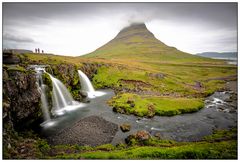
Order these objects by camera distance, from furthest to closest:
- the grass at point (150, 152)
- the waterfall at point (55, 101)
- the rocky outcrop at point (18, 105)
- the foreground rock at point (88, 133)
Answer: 1. the waterfall at point (55, 101)
2. the foreground rock at point (88, 133)
3. the rocky outcrop at point (18, 105)
4. the grass at point (150, 152)

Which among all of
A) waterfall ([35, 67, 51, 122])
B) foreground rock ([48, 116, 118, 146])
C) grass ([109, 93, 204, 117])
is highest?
waterfall ([35, 67, 51, 122])

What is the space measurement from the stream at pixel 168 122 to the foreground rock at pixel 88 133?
0.94 metres

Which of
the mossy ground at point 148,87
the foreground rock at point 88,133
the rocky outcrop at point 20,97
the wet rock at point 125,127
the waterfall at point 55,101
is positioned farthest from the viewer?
the mossy ground at point 148,87

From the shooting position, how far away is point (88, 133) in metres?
22.2

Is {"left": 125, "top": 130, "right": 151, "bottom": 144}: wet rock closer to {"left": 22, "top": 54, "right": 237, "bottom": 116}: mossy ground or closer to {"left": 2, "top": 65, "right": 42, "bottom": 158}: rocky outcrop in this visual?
{"left": 22, "top": 54, "right": 237, "bottom": 116}: mossy ground

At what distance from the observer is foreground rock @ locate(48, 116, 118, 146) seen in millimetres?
20275

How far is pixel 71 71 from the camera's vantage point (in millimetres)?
46062

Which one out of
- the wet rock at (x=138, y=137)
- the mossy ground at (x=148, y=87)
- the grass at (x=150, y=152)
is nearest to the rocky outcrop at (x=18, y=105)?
the grass at (x=150, y=152)

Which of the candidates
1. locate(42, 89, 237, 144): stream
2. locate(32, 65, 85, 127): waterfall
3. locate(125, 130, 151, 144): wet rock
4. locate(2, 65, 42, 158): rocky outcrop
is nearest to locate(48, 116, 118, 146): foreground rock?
locate(42, 89, 237, 144): stream

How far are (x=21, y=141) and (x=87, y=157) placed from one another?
7.29 m

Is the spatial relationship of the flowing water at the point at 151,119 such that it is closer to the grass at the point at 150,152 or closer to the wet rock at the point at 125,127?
the wet rock at the point at 125,127

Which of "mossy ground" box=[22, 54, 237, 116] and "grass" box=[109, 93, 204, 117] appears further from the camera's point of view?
"mossy ground" box=[22, 54, 237, 116]

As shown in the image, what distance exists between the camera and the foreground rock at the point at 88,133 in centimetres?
2027

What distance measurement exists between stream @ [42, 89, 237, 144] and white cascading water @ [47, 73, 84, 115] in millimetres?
1725
